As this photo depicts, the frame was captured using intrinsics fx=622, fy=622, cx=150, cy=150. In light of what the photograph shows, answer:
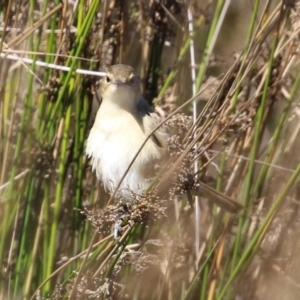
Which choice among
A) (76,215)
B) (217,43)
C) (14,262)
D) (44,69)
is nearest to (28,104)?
(44,69)

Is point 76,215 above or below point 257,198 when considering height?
below

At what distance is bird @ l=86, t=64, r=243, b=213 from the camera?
7.91 feet

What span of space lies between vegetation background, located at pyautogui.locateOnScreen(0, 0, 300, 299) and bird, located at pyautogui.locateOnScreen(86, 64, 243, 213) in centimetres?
6

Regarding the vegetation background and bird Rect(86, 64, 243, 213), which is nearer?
the vegetation background

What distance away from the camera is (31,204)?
2.36m

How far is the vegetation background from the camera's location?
2.24m

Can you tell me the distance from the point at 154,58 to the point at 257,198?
2.30ft

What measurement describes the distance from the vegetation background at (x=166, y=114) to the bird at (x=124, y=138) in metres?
0.06

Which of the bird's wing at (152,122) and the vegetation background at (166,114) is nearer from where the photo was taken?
the vegetation background at (166,114)

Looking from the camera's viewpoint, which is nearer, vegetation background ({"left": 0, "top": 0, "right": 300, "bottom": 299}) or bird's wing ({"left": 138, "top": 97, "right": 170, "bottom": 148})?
vegetation background ({"left": 0, "top": 0, "right": 300, "bottom": 299})

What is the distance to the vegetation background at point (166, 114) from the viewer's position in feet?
7.34

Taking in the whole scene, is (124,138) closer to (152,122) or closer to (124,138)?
(124,138)

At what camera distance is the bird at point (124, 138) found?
7.91 ft

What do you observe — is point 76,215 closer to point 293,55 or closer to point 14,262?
point 14,262
